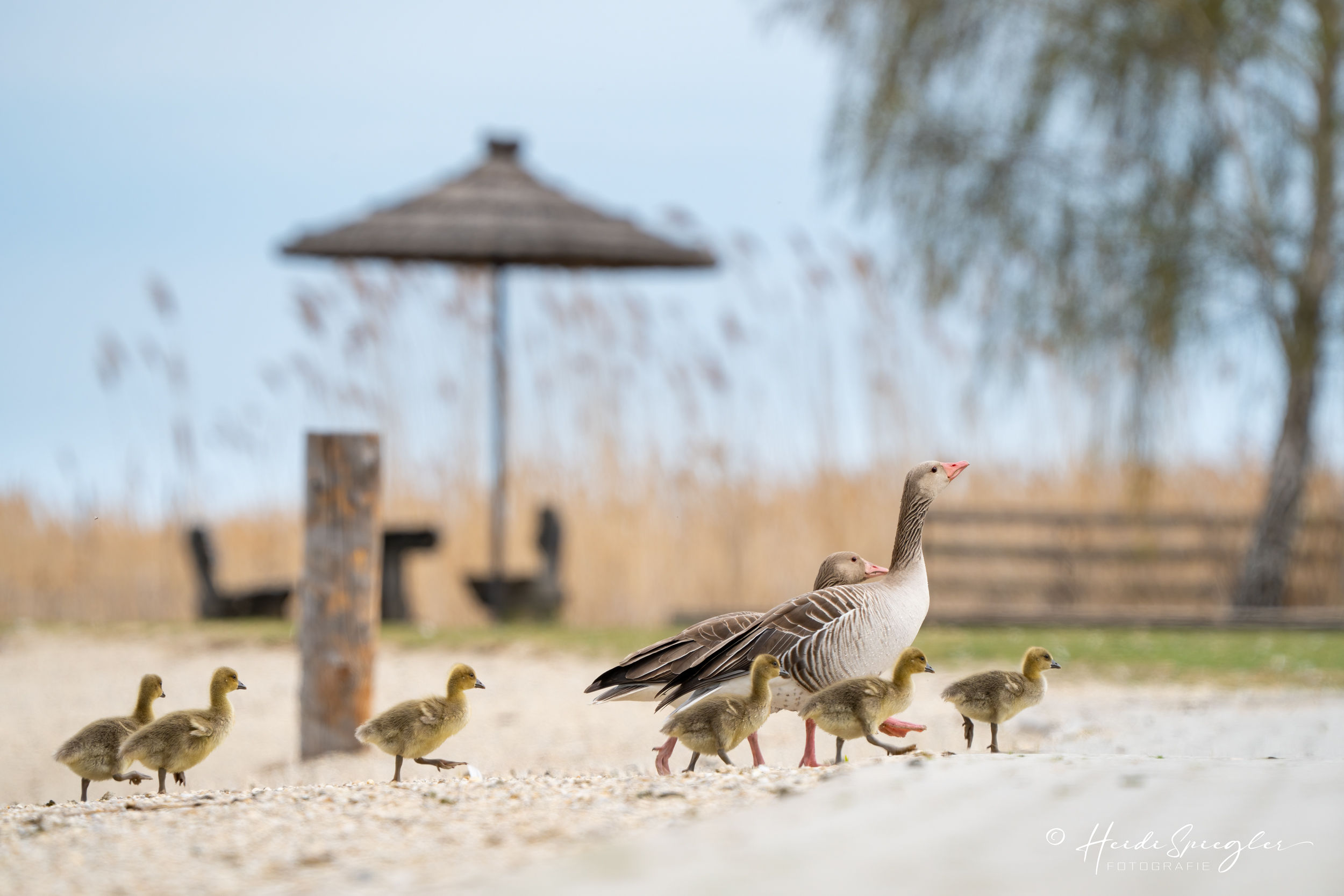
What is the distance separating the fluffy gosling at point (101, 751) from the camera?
4.34 m

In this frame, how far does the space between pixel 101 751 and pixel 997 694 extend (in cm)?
293

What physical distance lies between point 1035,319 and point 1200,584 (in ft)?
10.9

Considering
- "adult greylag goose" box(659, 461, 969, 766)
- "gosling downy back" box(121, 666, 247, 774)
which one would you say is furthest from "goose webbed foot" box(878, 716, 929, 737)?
"gosling downy back" box(121, 666, 247, 774)

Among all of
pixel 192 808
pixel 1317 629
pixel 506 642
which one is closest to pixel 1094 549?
pixel 1317 629

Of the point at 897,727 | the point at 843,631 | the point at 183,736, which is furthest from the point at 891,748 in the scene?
the point at 183,736

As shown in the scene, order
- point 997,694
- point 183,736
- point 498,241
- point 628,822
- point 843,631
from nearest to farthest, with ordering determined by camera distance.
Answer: point 628,822 → point 843,631 → point 997,694 → point 183,736 → point 498,241

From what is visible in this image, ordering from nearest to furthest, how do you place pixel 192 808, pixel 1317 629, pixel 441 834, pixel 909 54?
pixel 441 834 < pixel 192 808 < pixel 1317 629 < pixel 909 54

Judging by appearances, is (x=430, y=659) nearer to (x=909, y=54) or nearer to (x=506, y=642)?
(x=506, y=642)

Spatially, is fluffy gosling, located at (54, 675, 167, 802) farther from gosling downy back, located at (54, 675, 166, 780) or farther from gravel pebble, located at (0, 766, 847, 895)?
gravel pebble, located at (0, 766, 847, 895)

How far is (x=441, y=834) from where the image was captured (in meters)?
3.29

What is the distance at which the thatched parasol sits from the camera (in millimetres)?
11586

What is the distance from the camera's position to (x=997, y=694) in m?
4.09

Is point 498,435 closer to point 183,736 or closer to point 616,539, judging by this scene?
point 616,539

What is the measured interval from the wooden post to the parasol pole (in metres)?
5.22
